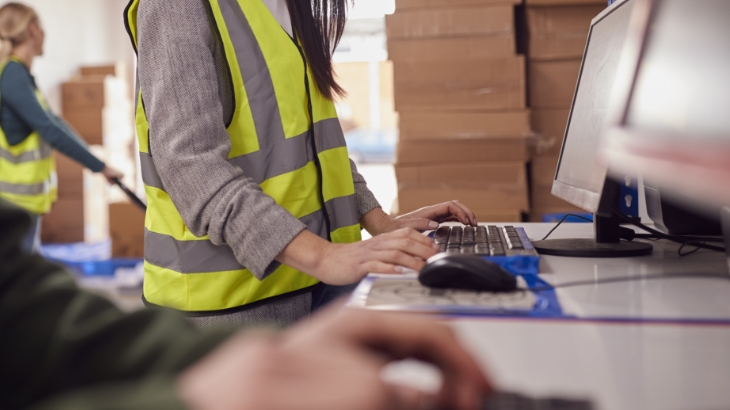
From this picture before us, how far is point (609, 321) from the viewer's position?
70cm

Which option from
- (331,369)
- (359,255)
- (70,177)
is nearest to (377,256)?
(359,255)

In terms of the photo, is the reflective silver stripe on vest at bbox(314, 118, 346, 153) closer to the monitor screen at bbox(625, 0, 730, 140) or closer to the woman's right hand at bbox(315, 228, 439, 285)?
the woman's right hand at bbox(315, 228, 439, 285)

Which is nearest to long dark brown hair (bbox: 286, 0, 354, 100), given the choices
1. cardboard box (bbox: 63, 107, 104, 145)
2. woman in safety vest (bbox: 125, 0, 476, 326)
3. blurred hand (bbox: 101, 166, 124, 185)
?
woman in safety vest (bbox: 125, 0, 476, 326)

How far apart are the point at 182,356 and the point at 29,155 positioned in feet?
11.0

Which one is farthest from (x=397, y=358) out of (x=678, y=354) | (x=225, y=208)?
(x=225, y=208)

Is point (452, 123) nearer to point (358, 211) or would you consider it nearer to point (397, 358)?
point (358, 211)

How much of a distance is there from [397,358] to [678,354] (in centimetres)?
31

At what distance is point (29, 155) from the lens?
3.34m

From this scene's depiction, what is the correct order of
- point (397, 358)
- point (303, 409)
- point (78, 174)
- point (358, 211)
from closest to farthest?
point (303, 409) → point (397, 358) → point (358, 211) → point (78, 174)

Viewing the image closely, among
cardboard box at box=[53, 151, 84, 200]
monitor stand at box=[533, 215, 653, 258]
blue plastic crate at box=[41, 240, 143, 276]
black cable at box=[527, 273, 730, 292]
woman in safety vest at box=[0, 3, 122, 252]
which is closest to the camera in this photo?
black cable at box=[527, 273, 730, 292]

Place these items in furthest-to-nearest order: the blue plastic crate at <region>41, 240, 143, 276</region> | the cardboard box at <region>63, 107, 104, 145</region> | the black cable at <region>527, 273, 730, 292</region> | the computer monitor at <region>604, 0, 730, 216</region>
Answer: the cardboard box at <region>63, 107, 104, 145</region>
the blue plastic crate at <region>41, 240, 143, 276</region>
the black cable at <region>527, 273, 730, 292</region>
the computer monitor at <region>604, 0, 730, 216</region>

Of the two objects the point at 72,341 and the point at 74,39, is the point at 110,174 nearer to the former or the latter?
the point at 74,39

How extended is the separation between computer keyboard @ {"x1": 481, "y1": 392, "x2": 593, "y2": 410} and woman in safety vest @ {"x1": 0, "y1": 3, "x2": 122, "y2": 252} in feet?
10.5

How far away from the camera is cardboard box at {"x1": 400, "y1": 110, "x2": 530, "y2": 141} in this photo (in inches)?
93.6
